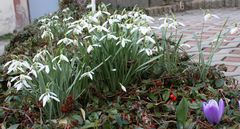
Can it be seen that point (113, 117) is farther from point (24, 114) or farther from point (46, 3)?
point (46, 3)

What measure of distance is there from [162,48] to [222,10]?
6638 mm

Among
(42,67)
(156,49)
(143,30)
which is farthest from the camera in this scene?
(156,49)

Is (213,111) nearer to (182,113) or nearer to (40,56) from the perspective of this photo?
(182,113)

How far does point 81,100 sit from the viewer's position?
1.86 metres

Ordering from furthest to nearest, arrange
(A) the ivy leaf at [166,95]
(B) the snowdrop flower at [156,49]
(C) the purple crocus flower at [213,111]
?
(B) the snowdrop flower at [156,49]
(A) the ivy leaf at [166,95]
(C) the purple crocus flower at [213,111]

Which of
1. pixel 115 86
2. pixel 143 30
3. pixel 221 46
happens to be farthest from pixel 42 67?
pixel 221 46

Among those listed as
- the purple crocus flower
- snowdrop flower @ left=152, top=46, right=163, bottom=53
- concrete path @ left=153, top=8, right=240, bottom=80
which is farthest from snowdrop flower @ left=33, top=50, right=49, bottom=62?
concrete path @ left=153, top=8, right=240, bottom=80

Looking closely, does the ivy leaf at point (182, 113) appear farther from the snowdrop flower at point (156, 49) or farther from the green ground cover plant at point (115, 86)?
the snowdrop flower at point (156, 49)

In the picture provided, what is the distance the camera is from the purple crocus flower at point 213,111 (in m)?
1.44

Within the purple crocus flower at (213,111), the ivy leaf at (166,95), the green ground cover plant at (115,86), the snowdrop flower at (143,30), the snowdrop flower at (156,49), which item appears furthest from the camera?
the snowdrop flower at (156,49)

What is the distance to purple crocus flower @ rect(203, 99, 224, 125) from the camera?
4.73 ft

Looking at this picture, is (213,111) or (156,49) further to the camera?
(156,49)

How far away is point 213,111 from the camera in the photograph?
4.74 feet

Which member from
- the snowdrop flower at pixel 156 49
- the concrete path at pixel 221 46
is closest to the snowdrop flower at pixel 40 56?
the snowdrop flower at pixel 156 49
